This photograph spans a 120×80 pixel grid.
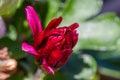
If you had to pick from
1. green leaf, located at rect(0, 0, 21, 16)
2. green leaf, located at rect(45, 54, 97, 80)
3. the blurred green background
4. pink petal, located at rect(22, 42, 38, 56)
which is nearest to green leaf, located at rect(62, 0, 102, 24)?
the blurred green background

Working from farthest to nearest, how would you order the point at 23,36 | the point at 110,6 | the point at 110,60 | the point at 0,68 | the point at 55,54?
the point at 110,6, the point at 110,60, the point at 23,36, the point at 0,68, the point at 55,54

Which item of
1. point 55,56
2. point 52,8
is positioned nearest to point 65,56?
point 55,56

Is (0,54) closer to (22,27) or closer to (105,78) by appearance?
(22,27)

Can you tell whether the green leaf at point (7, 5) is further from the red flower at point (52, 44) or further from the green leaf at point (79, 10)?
→ the green leaf at point (79, 10)

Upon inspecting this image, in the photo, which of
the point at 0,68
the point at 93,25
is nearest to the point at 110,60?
the point at 93,25

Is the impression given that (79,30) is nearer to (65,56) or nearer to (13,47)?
→ (13,47)

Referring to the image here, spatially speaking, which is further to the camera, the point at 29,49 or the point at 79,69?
the point at 79,69

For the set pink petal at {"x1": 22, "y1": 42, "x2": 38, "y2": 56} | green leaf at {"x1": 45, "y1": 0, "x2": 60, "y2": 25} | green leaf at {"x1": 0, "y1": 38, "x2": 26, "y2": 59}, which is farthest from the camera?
green leaf at {"x1": 45, "y1": 0, "x2": 60, "y2": 25}

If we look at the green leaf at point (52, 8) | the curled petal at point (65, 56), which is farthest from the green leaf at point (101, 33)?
the curled petal at point (65, 56)

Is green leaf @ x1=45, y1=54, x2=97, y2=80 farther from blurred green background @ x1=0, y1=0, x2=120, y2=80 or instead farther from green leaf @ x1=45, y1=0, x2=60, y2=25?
green leaf @ x1=45, y1=0, x2=60, y2=25
